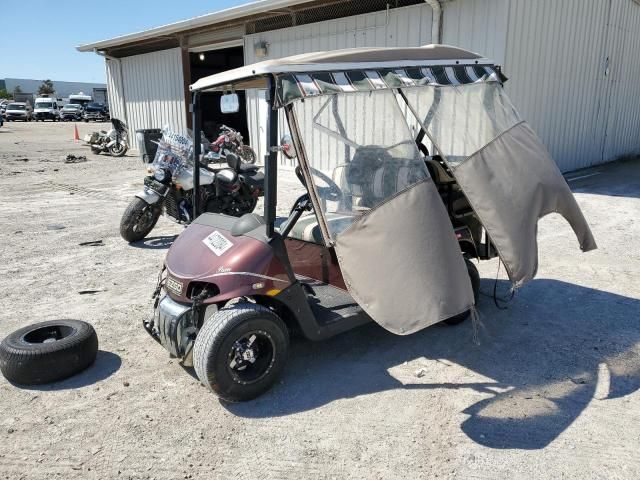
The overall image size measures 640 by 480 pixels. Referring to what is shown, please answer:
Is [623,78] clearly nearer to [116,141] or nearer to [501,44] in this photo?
[501,44]

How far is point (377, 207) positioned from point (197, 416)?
154cm

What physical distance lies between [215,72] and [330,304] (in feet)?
53.5

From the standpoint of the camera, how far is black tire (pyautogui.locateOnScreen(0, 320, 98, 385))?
3.32 meters

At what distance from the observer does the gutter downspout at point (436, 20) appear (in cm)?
911

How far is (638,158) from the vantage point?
14.8 meters

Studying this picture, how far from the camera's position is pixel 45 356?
10.9 feet

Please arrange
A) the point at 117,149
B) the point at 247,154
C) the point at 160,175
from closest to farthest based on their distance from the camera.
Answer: the point at 160,175 → the point at 247,154 → the point at 117,149

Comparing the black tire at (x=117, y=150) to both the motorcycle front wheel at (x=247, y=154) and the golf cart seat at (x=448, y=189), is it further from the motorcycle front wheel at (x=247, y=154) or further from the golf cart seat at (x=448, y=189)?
the golf cart seat at (x=448, y=189)

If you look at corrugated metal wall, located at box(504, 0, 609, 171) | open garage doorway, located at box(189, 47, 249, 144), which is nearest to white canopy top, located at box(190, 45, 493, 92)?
corrugated metal wall, located at box(504, 0, 609, 171)

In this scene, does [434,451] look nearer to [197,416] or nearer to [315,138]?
[197,416]

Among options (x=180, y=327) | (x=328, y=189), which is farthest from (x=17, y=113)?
(x=328, y=189)

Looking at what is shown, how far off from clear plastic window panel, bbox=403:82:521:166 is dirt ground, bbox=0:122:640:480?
1.42 meters

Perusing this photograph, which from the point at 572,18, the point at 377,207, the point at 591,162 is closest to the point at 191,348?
the point at 377,207

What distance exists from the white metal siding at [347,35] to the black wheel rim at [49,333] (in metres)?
5.01
